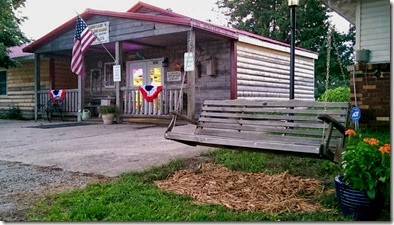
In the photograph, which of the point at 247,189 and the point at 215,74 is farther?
the point at 215,74

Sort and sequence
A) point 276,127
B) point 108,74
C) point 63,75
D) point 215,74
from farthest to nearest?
point 63,75 → point 108,74 → point 215,74 → point 276,127

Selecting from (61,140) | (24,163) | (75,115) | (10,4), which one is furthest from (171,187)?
(10,4)

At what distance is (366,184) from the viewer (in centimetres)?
223

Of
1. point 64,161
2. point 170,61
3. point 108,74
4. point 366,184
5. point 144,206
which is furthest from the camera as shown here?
point 108,74

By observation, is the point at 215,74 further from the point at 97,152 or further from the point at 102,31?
the point at 97,152

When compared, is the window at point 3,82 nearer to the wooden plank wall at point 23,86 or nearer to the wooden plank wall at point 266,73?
the wooden plank wall at point 23,86

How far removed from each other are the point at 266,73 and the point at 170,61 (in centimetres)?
297

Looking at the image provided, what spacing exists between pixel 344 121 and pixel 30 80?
13.3 metres

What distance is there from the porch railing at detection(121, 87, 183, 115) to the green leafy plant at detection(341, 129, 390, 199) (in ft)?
22.8

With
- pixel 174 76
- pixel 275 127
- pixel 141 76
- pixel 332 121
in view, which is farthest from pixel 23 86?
pixel 332 121

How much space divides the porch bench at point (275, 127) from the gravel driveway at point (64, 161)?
2.29ft

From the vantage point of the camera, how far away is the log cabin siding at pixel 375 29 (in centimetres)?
597

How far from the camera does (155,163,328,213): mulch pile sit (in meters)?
2.57

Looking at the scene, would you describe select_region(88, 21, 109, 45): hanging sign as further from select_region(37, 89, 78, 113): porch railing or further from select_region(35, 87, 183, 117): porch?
select_region(37, 89, 78, 113): porch railing
